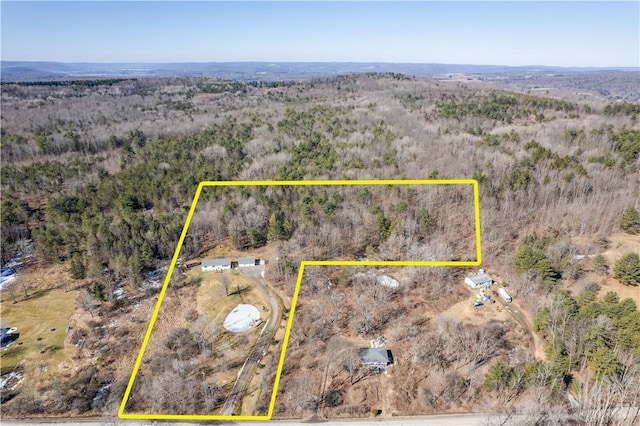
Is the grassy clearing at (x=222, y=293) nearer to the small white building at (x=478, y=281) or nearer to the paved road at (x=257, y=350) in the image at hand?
the paved road at (x=257, y=350)

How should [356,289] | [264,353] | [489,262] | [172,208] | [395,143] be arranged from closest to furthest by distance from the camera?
1. [264,353]
2. [356,289]
3. [489,262]
4. [172,208]
5. [395,143]

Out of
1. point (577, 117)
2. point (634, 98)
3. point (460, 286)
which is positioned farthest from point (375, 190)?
point (634, 98)

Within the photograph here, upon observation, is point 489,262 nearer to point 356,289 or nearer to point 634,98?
point 356,289

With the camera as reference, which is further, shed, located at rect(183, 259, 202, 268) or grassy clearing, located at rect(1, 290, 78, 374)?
shed, located at rect(183, 259, 202, 268)

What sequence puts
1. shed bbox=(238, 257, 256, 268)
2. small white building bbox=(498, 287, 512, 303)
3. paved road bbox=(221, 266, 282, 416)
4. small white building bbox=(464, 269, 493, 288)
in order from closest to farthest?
paved road bbox=(221, 266, 282, 416)
small white building bbox=(498, 287, 512, 303)
small white building bbox=(464, 269, 493, 288)
shed bbox=(238, 257, 256, 268)

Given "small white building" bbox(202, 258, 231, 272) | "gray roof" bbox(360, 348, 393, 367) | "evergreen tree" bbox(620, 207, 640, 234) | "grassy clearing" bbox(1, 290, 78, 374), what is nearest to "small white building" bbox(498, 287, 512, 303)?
"gray roof" bbox(360, 348, 393, 367)

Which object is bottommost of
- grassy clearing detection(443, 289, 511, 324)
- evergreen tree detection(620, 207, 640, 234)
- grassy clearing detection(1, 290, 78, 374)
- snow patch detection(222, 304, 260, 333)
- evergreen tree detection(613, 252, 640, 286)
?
grassy clearing detection(1, 290, 78, 374)

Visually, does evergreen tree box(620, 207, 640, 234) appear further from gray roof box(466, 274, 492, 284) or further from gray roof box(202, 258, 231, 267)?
gray roof box(202, 258, 231, 267)
